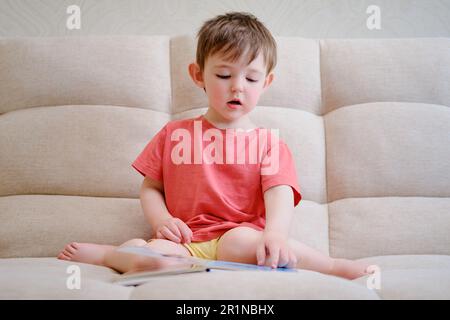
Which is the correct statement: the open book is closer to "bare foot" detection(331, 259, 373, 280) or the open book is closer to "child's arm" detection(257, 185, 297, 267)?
"child's arm" detection(257, 185, 297, 267)

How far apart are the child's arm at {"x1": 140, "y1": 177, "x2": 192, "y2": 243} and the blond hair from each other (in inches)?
14.1

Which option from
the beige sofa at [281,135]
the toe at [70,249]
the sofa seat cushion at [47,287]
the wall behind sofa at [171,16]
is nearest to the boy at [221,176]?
the toe at [70,249]

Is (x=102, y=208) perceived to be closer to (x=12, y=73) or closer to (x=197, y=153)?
(x=197, y=153)

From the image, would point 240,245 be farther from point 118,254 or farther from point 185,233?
point 118,254

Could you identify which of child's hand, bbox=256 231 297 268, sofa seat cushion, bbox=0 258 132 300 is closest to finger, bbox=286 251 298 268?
child's hand, bbox=256 231 297 268

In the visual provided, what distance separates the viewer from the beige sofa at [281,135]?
4.59 feet

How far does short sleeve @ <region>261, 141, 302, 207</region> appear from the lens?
129 centimetres

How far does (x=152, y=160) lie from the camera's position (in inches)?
54.4

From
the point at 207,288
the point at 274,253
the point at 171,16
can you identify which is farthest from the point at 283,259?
the point at 171,16

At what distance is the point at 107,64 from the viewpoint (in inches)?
62.5

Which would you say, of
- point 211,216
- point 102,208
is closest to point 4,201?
point 102,208
